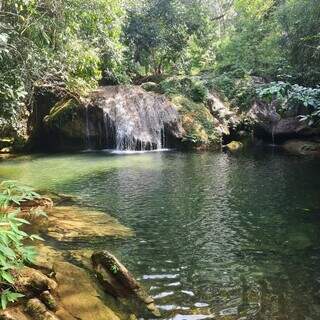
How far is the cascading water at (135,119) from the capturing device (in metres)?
21.4

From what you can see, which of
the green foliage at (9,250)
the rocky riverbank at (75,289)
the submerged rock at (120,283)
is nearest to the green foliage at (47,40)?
the rocky riverbank at (75,289)

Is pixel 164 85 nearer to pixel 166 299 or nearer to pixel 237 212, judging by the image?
pixel 237 212

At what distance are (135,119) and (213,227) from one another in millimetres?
14014

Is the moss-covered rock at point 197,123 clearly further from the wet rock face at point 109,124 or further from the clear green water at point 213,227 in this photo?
the clear green water at point 213,227

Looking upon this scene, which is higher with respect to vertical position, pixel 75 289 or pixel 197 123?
pixel 197 123

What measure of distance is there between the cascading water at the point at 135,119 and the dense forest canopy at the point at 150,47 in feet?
4.92

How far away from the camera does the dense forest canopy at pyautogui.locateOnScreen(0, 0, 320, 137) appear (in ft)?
34.1

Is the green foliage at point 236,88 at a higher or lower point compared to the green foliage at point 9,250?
higher

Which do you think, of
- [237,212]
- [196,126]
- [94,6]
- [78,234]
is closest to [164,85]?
[196,126]

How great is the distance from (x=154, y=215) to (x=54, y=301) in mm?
4860

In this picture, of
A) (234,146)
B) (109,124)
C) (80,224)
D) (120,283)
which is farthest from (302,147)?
(120,283)

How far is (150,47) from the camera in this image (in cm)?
2798

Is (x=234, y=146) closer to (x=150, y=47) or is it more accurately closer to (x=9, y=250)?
(x=150, y=47)

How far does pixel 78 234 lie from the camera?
26.1 ft
